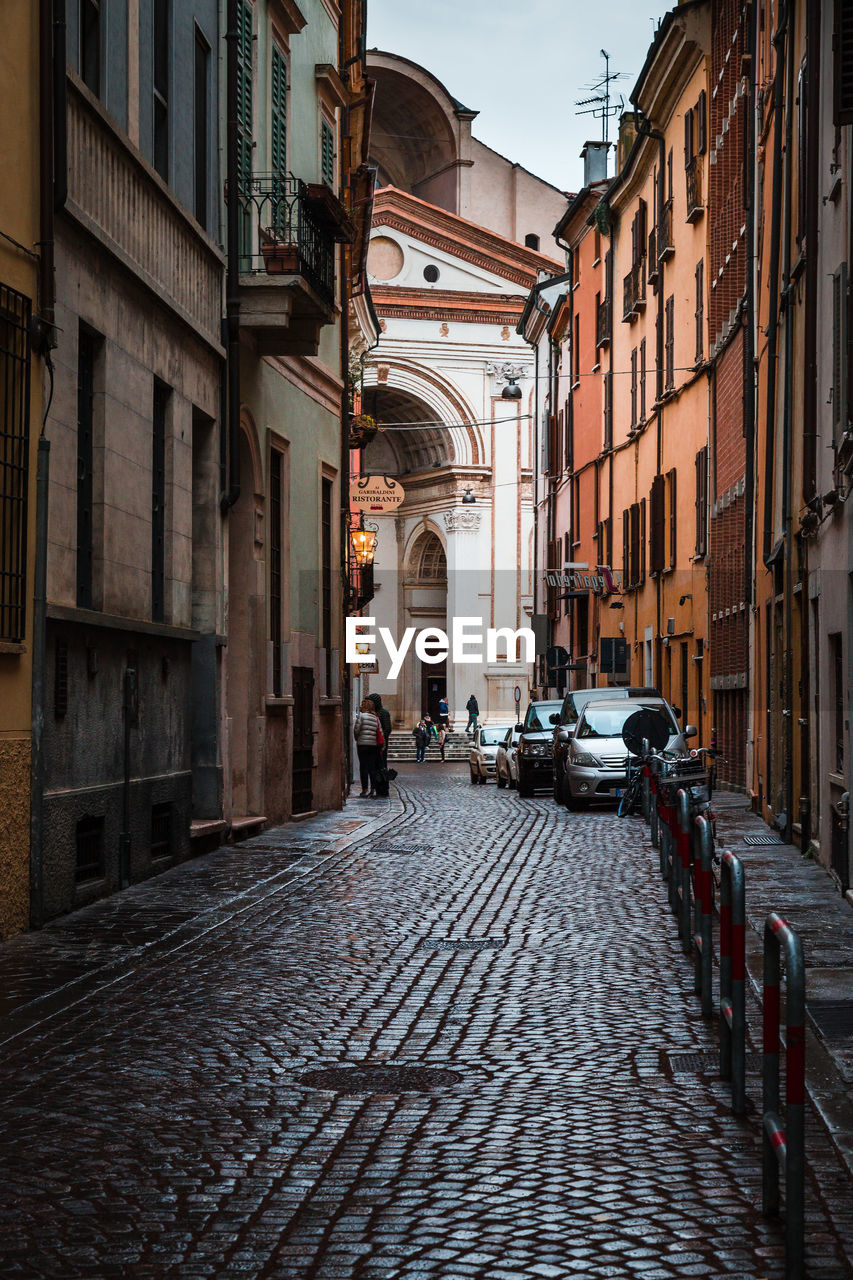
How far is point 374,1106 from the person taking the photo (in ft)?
21.8

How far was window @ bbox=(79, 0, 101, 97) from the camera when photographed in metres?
13.2

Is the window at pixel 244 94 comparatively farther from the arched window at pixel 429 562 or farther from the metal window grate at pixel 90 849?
the arched window at pixel 429 562

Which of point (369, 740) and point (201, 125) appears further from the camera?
point (369, 740)

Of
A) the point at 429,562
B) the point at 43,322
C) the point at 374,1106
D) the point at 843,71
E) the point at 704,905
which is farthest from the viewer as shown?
the point at 429,562

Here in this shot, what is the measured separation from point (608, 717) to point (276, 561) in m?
6.53

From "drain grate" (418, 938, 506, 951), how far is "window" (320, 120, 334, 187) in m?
16.1

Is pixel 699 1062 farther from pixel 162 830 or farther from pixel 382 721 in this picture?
pixel 382 721

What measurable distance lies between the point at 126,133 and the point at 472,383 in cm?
4922

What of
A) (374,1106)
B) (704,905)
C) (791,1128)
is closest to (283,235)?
(704,905)

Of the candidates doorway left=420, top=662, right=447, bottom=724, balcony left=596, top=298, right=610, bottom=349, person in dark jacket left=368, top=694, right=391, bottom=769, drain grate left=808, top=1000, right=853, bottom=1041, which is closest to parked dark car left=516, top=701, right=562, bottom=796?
person in dark jacket left=368, top=694, right=391, bottom=769

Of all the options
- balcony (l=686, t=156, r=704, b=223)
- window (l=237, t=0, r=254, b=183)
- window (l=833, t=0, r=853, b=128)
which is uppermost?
balcony (l=686, t=156, r=704, b=223)

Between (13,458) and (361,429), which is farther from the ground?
(361,429)

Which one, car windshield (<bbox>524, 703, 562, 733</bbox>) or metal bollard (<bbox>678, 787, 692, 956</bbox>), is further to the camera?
car windshield (<bbox>524, 703, 562, 733</bbox>)

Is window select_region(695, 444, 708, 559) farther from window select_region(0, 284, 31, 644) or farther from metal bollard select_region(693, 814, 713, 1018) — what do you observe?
metal bollard select_region(693, 814, 713, 1018)
